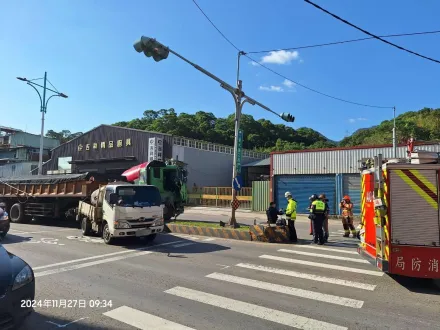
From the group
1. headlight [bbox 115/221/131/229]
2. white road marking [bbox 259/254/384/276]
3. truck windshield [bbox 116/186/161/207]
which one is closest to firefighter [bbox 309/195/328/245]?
white road marking [bbox 259/254/384/276]

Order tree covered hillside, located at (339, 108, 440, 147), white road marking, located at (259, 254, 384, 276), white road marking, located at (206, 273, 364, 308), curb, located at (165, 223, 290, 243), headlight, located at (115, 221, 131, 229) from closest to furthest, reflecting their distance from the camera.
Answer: white road marking, located at (206, 273, 364, 308), white road marking, located at (259, 254, 384, 276), headlight, located at (115, 221, 131, 229), curb, located at (165, 223, 290, 243), tree covered hillside, located at (339, 108, 440, 147)

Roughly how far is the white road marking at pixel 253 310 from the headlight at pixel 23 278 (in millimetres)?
2431

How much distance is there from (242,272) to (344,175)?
769 inches

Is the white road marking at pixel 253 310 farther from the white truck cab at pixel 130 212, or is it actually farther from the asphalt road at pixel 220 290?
the white truck cab at pixel 130 212

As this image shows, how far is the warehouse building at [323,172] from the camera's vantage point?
2441cm

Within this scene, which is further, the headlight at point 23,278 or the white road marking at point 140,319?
the white road marking at point 140,319

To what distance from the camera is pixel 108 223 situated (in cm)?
1099

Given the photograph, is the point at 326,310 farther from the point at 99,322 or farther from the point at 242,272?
the point at 99,322

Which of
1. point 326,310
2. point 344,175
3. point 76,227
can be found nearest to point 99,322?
point 326,310

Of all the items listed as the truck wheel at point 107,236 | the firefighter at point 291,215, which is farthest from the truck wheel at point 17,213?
the firefighter at point 291,215

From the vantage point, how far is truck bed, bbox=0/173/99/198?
15.4m

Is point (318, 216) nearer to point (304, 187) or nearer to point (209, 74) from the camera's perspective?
point (209, 74)

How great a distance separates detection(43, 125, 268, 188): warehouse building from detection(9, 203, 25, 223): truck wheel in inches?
686

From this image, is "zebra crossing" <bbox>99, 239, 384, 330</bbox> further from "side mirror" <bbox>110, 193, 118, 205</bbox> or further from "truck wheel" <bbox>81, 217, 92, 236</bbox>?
"truck wheel" <bbox>81, 217, 92, 236</bbox>
